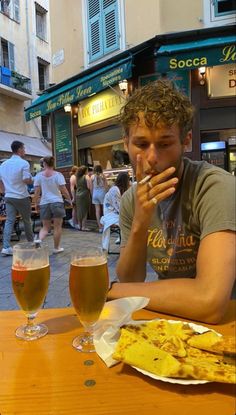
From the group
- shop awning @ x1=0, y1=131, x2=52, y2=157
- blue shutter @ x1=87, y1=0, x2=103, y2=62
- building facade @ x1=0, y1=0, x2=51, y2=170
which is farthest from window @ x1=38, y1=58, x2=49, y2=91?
blue shutter @ x1=87, y1=0, x2=103, y2=62

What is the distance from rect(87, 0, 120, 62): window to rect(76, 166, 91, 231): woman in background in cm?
244

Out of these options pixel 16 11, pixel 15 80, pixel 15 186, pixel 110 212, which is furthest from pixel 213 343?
pixel 16 11

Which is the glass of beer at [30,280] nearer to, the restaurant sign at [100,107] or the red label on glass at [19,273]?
the red label on glass at [19,273]

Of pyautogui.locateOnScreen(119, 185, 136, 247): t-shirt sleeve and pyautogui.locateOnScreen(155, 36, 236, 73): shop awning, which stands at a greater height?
pyautogui.locateOnScreen(155, 36, 236, 73): shop awning

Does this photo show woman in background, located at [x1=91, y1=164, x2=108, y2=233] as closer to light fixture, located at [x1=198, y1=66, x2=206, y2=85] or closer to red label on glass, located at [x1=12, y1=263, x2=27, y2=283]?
light fixture, located at [x1=198, y1=66, x2=206, y2=85]

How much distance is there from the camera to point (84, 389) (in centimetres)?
57

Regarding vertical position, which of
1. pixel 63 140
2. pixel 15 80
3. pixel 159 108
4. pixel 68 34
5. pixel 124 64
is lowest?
pixel 159 108

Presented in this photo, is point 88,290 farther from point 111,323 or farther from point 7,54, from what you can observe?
point 7,54

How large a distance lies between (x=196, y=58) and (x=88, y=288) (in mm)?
5005

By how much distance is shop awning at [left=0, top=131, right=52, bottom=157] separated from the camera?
14.2 metres

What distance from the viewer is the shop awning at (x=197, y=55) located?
4.86m

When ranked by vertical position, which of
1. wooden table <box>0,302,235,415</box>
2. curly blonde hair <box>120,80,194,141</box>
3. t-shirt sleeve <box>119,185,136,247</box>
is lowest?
wooden table <box>0,302,235,415</box>

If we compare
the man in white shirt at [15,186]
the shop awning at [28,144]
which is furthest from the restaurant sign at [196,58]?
the shop awning at [28,144]

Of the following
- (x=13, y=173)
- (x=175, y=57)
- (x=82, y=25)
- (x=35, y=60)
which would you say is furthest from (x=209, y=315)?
(x=35, y=60)
